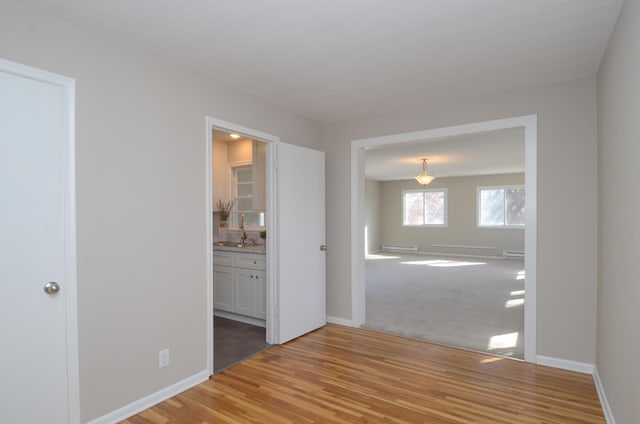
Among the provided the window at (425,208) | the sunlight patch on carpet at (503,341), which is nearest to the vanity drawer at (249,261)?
the sunlight patch on carpet at (503,341)

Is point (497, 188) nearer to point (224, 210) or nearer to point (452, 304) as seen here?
point (452, 304)

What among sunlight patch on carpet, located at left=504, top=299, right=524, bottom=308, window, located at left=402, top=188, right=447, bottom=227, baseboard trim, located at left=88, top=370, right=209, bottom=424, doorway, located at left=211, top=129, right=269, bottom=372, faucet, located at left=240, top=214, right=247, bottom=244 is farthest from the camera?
window, located at left=402, top=188, right=447, bottom=227

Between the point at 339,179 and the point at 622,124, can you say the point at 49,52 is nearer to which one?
the point at 339,179

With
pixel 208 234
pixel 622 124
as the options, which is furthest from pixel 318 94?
pixel 622 124

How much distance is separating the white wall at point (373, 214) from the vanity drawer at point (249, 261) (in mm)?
7715

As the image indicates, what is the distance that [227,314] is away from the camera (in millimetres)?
4570

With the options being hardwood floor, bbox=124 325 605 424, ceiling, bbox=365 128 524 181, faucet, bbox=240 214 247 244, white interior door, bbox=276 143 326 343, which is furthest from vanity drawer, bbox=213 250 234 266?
ceiling, bbox=365 128 524 181

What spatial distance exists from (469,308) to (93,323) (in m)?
4.51

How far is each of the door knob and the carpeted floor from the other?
3141mm

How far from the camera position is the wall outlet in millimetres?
2582

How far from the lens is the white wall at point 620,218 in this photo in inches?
67.5

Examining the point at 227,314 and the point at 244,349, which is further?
the point at 227,314

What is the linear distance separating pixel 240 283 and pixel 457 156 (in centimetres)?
520

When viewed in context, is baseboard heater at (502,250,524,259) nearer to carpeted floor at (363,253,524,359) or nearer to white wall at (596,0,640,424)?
carpeted floor at (363,253,524,359)
